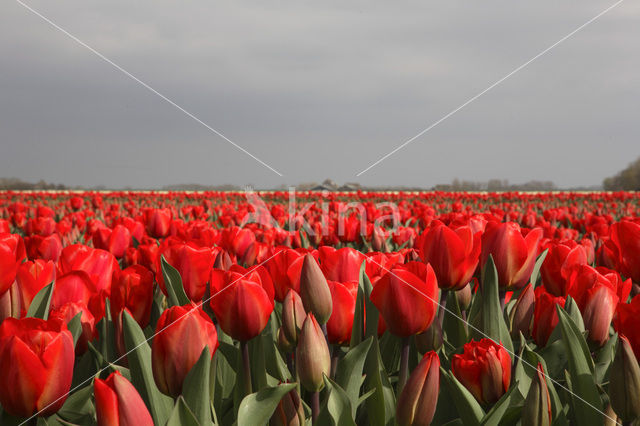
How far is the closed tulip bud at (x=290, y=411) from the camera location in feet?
4.18

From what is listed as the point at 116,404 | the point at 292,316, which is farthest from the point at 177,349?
the point at 292,316

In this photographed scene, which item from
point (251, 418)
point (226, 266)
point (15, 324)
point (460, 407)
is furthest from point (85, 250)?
point (460, 407)

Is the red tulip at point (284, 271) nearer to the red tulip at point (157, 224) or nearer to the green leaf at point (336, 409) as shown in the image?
the green leaf at point (336, 409)

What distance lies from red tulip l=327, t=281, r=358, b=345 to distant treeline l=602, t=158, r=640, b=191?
7823cm

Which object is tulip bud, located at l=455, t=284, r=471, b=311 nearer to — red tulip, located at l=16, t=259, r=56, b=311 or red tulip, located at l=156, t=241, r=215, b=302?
red tulip, located at l=156, t=241, r=215, b=302

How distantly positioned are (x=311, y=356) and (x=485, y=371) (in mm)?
468

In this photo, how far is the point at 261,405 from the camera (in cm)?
122

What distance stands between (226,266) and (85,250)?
59 cm

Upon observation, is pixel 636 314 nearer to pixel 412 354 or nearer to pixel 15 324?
pixel 412 354

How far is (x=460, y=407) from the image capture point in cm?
130

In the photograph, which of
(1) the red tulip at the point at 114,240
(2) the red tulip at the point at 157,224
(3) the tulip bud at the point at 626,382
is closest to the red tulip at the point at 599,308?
(3) the tulip bud at the point at 626,382

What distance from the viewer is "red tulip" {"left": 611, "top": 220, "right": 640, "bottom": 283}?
222cm

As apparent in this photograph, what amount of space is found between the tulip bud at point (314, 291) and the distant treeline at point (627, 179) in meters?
78.3

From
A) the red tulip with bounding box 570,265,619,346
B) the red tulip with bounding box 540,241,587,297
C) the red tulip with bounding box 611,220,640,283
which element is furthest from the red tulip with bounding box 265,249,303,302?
the red tulip with bounding box 611,220,640,283
